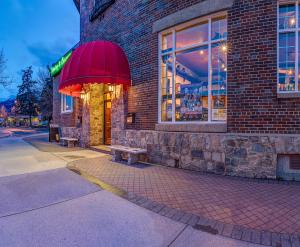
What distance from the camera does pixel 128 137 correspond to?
8617mm

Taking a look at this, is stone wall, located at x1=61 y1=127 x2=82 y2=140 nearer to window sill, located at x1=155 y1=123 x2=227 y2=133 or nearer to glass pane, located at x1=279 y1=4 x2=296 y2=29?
window sill, located at x1=155 y1=123 x2=227 y2=133

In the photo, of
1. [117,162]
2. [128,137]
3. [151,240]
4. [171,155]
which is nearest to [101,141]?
[128,137]

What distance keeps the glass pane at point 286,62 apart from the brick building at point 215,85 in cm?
2

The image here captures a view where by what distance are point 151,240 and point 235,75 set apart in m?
4.92

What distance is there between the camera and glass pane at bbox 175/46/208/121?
667 cm

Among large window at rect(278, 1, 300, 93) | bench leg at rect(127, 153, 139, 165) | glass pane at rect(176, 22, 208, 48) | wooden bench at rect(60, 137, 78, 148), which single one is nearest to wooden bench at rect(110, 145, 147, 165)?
bench leg at rect(127, 153, 139, 165)

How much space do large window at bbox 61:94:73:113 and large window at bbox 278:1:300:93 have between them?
12047 millimetres

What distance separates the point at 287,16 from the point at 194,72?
284 centimetres

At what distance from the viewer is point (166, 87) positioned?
7551 mm

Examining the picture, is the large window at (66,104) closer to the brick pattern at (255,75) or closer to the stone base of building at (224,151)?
the stone base of building at (224,151)

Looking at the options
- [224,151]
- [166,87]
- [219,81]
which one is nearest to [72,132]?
[166,87]

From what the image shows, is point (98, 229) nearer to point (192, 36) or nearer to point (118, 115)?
point (192, 36)

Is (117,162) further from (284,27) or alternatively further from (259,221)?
(284,27)

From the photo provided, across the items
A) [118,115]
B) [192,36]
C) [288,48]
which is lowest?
[118,115]
